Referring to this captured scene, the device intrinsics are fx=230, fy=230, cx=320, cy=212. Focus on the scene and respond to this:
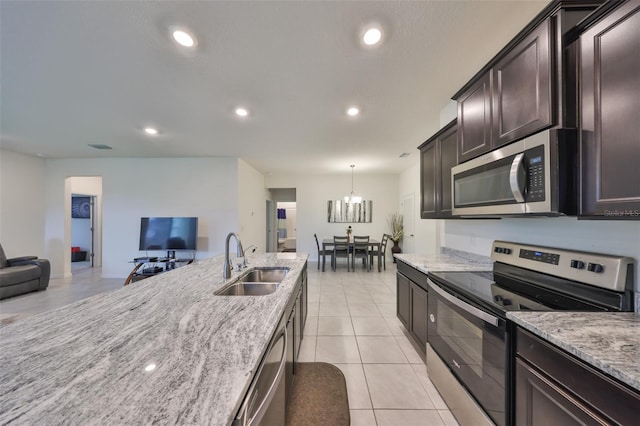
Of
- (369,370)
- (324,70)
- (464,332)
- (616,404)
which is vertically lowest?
(369,370)

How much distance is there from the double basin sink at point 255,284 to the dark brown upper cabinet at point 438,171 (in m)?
1.70

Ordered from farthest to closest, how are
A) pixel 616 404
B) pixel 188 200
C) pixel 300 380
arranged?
pixel 188 200 < pixel 300 380 < pixel 616 404

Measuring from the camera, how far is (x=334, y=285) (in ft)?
15.1

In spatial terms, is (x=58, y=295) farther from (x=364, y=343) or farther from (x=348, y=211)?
(x=348, y=211)

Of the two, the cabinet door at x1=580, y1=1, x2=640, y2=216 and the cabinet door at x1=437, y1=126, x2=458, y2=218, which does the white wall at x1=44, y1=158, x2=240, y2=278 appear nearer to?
the cabinet door at x1=437, y1=126, x2=458, y2=218

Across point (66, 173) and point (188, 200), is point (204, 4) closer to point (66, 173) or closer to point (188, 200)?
point (188, 200)

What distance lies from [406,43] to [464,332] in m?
2.11

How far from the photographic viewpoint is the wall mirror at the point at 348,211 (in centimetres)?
715

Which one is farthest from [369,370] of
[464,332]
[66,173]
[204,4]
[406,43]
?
[66,173]

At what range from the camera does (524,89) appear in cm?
129

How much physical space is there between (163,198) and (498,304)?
5.95 metres

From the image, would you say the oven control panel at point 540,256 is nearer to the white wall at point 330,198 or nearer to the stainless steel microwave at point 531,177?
the stainless steel microwave at point 531,177

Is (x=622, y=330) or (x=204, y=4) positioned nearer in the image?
(x=622, y=330)

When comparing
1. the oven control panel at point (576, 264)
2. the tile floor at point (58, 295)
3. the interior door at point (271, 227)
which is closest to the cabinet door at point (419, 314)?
the oven control panel at point (576, 264)
